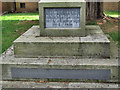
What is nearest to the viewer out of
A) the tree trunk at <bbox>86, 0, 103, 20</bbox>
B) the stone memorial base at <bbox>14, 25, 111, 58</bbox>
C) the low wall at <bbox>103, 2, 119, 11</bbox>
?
the stone memorial base at <bbox>14, 25, 111, 58</bbox>

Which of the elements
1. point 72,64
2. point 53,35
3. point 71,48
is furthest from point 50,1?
point 72,64

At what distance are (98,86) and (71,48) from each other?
968 mm

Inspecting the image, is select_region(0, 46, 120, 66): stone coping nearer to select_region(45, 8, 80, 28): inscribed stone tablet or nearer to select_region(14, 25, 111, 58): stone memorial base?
select_region(14, 25, 111, 58): stone memorial base

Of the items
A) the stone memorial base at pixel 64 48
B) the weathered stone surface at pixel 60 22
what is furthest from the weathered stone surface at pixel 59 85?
the weathered stone surface at pixel 60 22

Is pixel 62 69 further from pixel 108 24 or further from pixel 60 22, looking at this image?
pixel 108 24

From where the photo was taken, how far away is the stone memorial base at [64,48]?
402 cm

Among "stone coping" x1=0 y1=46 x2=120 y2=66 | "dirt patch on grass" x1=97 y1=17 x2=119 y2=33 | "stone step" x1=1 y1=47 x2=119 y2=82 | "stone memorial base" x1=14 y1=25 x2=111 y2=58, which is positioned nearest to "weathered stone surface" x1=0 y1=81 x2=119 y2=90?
"stone step" x1=1 y1=47 x2=119 y2=82

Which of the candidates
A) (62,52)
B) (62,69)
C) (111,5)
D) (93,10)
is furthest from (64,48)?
(111,5)

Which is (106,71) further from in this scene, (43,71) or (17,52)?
(17,52)

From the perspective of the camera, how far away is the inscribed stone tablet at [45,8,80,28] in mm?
4312

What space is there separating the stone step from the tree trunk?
612cm

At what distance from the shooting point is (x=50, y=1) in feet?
14.0

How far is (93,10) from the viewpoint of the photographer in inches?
384

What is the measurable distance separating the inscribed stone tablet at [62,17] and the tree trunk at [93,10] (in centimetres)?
554
